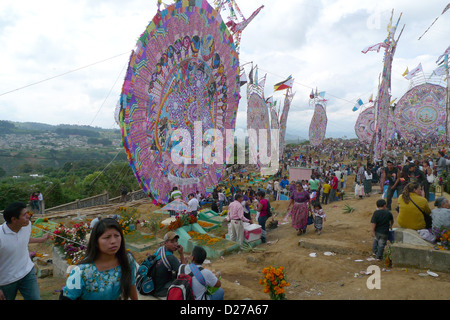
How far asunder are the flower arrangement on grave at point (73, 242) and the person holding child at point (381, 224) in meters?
6.38

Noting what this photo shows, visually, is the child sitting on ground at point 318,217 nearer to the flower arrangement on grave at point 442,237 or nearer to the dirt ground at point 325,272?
the dirt ground at point 325,272

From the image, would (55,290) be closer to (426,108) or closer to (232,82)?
(232,82)

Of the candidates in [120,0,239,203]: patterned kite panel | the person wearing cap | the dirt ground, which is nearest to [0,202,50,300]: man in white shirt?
the person wearing cap

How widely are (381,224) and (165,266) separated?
4693 mm

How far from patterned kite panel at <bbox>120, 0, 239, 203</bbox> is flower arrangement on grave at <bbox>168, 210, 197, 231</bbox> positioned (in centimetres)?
124

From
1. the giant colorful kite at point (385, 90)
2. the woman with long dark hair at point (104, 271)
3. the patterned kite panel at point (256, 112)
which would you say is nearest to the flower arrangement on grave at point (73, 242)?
the woman with long dark hair at point (104, 271)

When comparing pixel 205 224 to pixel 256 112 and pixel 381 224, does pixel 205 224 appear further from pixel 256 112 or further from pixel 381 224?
pixel 256 112

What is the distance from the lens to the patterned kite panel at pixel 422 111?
35.9 metres

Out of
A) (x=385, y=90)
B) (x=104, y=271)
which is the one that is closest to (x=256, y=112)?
(x=385, y=90)

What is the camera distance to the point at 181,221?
9.76 meters

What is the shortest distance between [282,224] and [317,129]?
106ft
